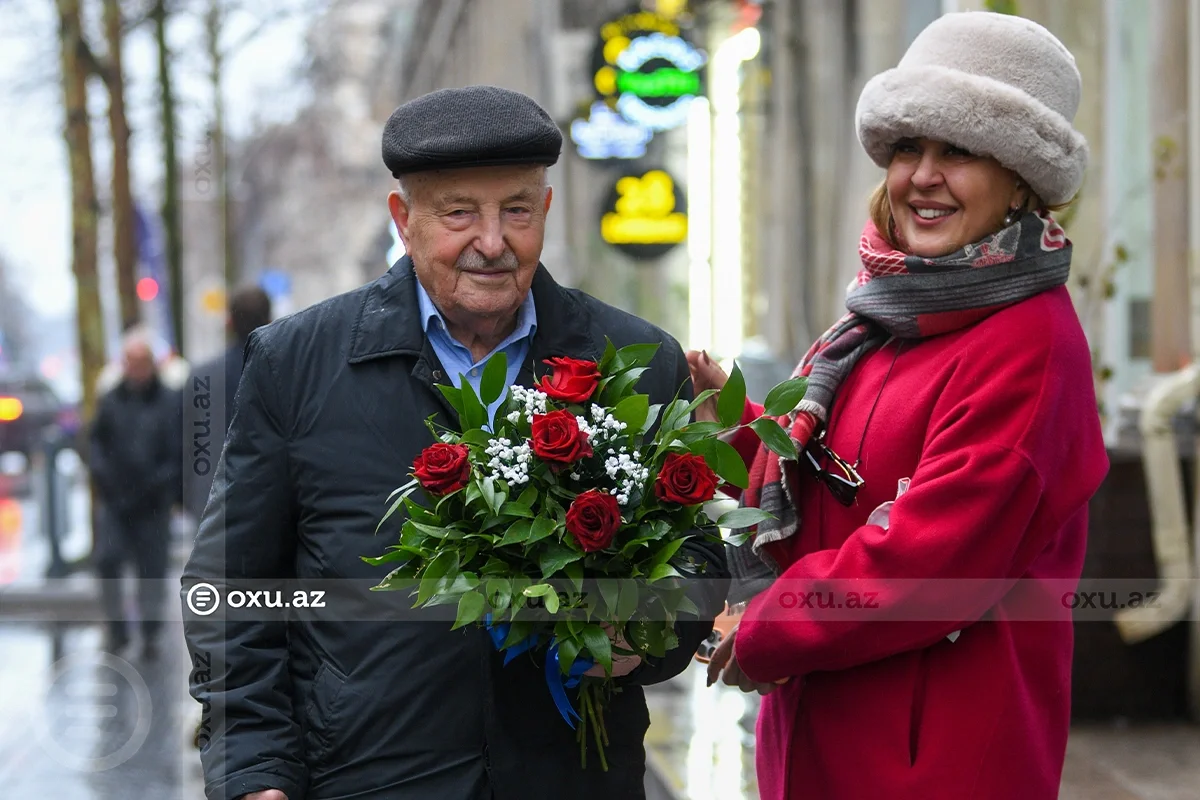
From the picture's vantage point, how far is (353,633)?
2.95 metres

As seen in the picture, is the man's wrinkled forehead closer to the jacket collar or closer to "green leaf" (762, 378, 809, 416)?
the jacket collar

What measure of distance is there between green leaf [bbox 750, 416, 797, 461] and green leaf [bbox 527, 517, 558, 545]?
1.43 ft

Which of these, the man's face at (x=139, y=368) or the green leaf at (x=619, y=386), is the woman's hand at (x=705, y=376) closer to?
the green leaf at (x=619, y=386)

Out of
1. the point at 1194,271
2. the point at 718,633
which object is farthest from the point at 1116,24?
the point at 718,633

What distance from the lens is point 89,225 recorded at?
15367 mm

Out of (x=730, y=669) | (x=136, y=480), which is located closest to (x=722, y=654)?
(x=730, y=669)

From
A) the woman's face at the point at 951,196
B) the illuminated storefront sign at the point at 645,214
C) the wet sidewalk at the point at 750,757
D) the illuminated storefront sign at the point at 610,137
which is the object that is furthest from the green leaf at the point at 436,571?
the illuminated storefront sign at the point at 610,137

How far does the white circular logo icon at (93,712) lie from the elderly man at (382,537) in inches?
209

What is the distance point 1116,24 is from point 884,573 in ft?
22.0

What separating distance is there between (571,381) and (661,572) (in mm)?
364

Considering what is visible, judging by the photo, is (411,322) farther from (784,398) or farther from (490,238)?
(784,398)

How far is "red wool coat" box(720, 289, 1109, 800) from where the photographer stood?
9.18 ft

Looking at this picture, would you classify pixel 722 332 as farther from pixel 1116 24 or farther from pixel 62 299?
pixel 1116 24

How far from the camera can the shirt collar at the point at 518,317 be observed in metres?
3.08
